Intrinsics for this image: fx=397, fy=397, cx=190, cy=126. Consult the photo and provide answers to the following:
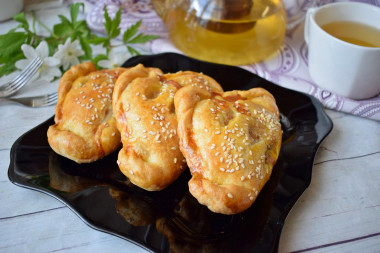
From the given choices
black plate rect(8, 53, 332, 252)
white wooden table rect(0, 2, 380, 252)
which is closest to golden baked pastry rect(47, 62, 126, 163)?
black plate rect(8, 53, 332, 252)

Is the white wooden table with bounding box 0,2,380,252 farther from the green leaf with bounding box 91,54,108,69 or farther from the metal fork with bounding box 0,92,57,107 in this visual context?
the green leaf with bounding box 91,54,108,69

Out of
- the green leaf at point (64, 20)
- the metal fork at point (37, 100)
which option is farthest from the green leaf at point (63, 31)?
the metal fork at point (37, 100)

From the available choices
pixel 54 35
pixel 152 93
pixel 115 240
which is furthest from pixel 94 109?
pixel 54 35

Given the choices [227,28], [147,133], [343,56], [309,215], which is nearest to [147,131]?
[147,133]

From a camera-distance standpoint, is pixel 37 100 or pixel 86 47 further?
pixel 86 47

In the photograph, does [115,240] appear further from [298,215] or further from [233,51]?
[233,51]

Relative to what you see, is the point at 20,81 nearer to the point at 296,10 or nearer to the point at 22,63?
the point at 22,63
